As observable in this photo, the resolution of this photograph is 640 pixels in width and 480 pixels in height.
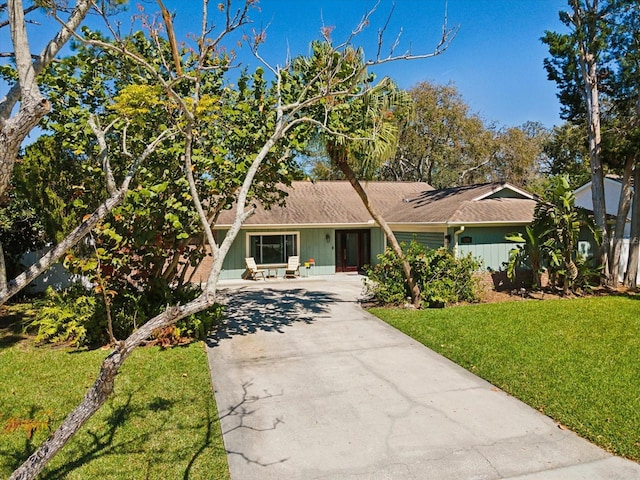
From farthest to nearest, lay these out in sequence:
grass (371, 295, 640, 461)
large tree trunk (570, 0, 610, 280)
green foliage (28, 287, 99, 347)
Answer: large tree trunk (570, 0, 610, 280), green foliage (28, 287, 99, 347), grass (371, 295, 640, 461)

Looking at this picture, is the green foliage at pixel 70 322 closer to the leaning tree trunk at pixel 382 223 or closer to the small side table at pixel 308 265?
the leaning tree trunk at pixel 382 223

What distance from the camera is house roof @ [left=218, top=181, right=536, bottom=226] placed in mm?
15008

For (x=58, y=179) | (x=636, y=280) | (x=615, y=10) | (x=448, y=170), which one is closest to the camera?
(x=58, y=179)

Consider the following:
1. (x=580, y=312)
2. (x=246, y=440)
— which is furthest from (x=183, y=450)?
(x=580, y=312)

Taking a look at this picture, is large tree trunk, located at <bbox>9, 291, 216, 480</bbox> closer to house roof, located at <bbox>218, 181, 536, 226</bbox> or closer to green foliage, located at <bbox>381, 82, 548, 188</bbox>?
house roof, located at <bbox>218, 181, 536, 226</bbox>

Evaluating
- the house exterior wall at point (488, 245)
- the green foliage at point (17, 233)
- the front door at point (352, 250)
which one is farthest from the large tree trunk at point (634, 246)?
the green foliage at point (17, 233)

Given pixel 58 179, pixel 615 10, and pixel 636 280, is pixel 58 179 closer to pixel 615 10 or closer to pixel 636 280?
pixel 615 10

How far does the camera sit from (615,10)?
13312 mm

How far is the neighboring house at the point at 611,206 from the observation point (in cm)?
1573

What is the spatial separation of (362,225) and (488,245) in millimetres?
6170

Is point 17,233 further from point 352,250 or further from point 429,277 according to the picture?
point 352,250

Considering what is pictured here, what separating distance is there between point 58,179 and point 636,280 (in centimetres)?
1841

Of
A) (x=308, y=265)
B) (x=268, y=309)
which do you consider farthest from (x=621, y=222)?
(x=268, y=309)

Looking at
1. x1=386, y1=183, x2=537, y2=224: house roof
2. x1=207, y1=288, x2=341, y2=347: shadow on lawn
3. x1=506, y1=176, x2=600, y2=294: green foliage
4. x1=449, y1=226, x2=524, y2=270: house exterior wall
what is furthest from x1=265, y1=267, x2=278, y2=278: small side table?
x1=506, y1=176, x2=600, y2=294: green foliage
